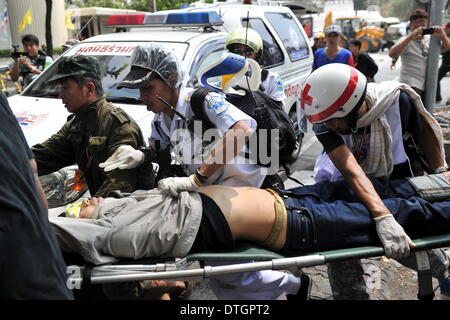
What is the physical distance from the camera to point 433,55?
15.0 ft

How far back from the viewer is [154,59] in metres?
2.49

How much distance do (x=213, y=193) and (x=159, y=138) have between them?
29.4 inches

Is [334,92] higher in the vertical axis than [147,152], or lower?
higher

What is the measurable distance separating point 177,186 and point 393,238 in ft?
3.58

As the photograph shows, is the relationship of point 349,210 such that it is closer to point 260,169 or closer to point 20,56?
point 260,169

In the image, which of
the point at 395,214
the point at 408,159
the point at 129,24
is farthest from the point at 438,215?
the point at 129,24

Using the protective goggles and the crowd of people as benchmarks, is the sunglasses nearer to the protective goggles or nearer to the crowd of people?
the protective goggles

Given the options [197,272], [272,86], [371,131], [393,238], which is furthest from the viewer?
[272,86]

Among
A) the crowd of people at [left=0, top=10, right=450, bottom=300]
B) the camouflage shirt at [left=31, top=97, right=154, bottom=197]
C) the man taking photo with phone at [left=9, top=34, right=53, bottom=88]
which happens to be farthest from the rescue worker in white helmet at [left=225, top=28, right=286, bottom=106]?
the man taking photo with phone at [left=9, top=34, right=53, bottom=88]

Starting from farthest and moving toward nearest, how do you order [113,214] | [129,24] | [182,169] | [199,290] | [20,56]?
[20,56]
[129,24]
[199,290]
[182,169]
[113,214]

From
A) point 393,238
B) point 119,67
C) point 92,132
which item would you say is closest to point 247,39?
point 119,67

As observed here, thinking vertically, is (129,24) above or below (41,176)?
above

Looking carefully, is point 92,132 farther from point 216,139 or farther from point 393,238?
point 393,238

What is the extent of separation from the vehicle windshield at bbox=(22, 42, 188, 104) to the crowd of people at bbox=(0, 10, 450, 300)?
3.65ft
